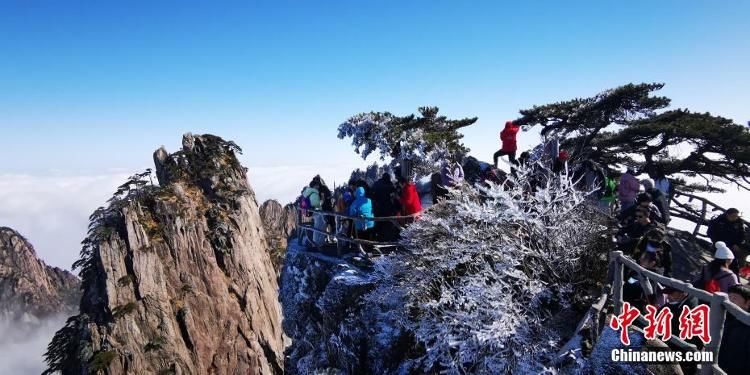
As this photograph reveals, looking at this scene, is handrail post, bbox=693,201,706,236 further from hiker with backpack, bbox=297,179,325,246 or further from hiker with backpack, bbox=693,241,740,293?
hiker with backpack, bbox=297,179,325,246

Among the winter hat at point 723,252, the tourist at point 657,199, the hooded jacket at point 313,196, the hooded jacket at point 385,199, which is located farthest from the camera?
the hooded jacket at point 313,196

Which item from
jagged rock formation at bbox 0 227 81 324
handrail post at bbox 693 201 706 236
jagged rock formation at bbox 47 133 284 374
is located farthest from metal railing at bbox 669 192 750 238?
jagged rock formation at bbox 0 227 81 324

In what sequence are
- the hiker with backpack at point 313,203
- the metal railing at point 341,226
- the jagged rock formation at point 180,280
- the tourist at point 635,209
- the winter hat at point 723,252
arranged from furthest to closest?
the jagged rock formation at point 180,280
the hiker with backpack at point 313,203
the metal railing at point 341,226
the tourist at point 635,209
the winter hat at point 723,252

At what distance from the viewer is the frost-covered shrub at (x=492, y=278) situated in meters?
6.93

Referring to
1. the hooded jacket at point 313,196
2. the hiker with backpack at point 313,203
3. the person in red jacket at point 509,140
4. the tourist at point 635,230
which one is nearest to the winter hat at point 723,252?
the tourist at point 635,230

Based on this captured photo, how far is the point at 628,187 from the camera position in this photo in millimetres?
10836

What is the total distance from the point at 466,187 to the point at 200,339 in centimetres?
2649

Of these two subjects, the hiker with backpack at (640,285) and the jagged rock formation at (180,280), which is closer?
the hiker with backpack at (640,285)

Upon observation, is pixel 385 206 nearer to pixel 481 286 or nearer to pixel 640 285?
pixel 481 286

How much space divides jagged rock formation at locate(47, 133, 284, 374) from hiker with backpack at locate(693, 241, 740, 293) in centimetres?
2776

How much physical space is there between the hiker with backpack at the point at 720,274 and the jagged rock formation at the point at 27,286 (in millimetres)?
121088

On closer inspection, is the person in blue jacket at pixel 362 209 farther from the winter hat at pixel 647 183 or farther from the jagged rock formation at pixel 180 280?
the jagged rock formation at pixel 180 280

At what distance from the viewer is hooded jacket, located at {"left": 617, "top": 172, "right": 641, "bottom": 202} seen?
1070 centimetres

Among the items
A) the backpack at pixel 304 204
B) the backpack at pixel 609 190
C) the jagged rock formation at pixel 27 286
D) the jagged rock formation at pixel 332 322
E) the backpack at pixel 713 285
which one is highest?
the backpack at pixel 304 204
